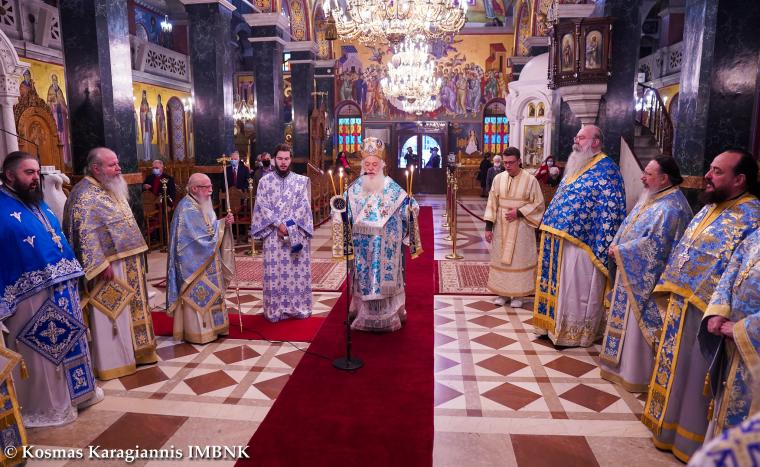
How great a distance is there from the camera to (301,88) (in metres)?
16.9

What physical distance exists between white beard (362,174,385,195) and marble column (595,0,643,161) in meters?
4.68

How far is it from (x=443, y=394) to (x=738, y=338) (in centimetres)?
208

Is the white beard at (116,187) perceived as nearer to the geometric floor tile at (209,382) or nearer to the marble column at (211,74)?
the geometric floor tile at (209,382)

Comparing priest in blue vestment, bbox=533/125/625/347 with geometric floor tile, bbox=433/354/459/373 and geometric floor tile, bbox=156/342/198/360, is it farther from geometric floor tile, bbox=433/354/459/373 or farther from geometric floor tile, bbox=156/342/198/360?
geometric floor tile, bbox=156/342/198/360

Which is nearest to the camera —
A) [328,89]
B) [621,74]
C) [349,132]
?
[621,74]

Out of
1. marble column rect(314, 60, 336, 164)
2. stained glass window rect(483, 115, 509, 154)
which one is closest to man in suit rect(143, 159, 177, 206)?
marble column rect(314, 60, 336, 164)

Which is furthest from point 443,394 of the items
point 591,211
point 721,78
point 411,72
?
point 411,72

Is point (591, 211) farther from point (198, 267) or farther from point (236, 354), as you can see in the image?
point (198, 267)

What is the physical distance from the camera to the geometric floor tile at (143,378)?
408cm

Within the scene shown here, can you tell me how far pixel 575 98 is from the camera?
7969 millimetres

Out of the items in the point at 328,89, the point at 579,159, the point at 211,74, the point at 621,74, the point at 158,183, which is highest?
the point at 328,89

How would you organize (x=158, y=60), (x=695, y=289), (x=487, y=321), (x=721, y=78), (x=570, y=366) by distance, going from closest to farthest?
(x=695, y=289), (x=570, y=366), (x=721, y=78), (x=487, y=321), (x=158, y=60)

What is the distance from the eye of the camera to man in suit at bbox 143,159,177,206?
31.1 ft

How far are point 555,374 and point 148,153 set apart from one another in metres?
18.6
